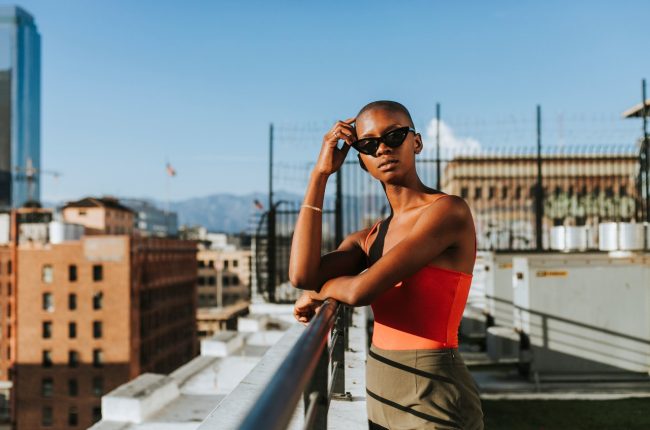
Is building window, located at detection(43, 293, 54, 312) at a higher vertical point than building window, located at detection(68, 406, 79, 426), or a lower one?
higher

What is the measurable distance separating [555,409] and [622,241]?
138 inches

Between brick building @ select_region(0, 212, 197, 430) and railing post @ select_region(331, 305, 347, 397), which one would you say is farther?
brick building @ select_region(0, 212, 197, 430)

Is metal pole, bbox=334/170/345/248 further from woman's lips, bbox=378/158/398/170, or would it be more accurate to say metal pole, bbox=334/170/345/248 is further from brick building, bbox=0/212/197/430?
brick building, bbox=0/212/197/430

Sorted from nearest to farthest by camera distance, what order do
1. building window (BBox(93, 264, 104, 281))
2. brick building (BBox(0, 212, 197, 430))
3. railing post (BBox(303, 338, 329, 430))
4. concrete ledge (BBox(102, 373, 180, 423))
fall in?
railing post (BBox(303, 338, 329, 430))
concrete ledge (BBox(102, 373, 180, 423))
brick building (BBox(0, 212, 197, 430))
building window (BBox(93, 264, 104, 281))

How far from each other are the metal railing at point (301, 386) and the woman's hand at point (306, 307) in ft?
0.30

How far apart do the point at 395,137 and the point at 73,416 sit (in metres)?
75.1

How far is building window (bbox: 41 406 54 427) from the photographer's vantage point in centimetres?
6806

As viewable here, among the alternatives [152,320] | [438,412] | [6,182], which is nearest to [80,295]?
[152,320]

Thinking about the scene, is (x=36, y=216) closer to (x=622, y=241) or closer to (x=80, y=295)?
(x=80, y=295)

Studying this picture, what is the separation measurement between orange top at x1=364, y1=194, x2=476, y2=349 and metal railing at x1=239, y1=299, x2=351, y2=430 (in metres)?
0.25

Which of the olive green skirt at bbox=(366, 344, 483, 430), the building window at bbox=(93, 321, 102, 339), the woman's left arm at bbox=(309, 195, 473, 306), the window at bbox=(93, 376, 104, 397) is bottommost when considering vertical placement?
the window at bbox=(93, 376, 104, 397)

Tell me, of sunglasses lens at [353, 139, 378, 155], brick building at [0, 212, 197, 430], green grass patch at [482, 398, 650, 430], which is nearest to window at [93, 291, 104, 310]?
brick building at [0, 212, 197, 430]

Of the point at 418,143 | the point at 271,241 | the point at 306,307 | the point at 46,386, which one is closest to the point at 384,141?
the point at 418,143

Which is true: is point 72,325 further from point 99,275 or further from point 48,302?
point 99,275
